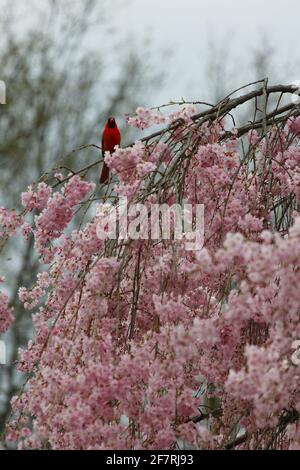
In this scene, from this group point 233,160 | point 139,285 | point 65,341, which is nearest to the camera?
point 65,341

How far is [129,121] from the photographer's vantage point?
2.50 meters

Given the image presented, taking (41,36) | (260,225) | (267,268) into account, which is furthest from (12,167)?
(267,268)

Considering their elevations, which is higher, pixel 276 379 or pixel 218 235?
pixel 218 235

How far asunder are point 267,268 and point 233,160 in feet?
2.55

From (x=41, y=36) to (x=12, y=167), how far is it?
139 centimetres

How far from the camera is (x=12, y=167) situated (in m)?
7.70

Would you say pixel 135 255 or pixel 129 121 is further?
pixel 129 121

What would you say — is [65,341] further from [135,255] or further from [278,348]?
[278,348]

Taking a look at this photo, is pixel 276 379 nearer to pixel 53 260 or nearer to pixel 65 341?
pixel 65 341

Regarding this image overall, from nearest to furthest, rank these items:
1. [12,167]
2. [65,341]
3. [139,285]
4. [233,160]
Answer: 1. [65,341]
2. [139,285]
3. [233,160]
4. [12,167]

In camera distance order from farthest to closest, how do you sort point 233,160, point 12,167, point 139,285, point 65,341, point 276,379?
1. point 12,167
2. point 233,160
3. point 139,285
4. point 65,341
5. point 276,379

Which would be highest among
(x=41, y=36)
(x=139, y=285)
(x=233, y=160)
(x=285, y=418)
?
(x=41, y=36)

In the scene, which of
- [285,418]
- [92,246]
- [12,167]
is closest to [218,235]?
[92,246]

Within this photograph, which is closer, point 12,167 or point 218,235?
point 218,235
